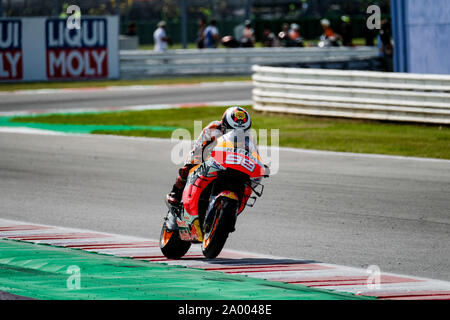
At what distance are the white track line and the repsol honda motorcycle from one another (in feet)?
1.03

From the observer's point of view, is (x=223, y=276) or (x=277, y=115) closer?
(x=223, y=276)

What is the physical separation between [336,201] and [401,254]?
2.57m

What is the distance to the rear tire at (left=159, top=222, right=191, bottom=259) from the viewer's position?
781cm

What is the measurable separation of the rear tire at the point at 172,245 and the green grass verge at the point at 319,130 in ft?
22.7

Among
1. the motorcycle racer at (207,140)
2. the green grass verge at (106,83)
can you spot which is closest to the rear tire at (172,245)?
the motorcycle racer at (207,140)

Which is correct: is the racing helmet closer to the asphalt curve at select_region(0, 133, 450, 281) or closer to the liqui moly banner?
the asphalt curve at select_region(0, 133, 450, 281)

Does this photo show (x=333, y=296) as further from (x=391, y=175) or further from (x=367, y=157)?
(x=367, y=157)

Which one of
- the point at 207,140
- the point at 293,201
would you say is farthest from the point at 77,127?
the point at 207,140

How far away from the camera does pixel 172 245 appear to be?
7.84 metres

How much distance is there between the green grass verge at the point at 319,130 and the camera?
14750 millimetres

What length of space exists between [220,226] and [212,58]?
25839 mm

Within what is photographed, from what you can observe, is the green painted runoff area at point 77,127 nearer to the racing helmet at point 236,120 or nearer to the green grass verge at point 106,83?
the green grass verge at point 106,83

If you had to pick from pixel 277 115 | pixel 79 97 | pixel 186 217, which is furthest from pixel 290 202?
pixel 79 97

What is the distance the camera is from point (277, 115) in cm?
1959
